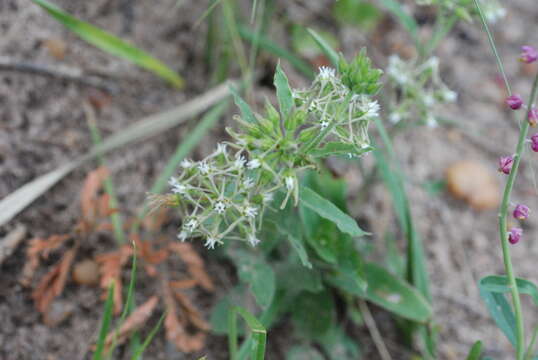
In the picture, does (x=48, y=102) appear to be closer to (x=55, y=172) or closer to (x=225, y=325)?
(x=55, y=172)

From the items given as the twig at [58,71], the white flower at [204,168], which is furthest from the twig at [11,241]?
the white flower at [204,168]

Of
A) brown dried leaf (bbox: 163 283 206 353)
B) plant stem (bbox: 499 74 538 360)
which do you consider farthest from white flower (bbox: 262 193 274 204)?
brown dried leaf (bbox: 163 283 206 353)

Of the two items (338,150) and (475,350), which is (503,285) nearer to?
(475,350)

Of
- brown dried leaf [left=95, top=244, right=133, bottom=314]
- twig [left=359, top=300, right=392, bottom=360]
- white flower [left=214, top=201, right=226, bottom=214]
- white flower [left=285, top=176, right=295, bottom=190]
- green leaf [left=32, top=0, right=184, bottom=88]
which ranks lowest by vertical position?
twig [left=359, top=300, right=392, bottom=360]

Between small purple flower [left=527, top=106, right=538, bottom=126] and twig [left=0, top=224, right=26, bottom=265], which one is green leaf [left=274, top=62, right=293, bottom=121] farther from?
twig [left=0, top=224, right=26, bottom=265]

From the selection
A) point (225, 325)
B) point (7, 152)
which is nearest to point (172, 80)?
point (7, 152)

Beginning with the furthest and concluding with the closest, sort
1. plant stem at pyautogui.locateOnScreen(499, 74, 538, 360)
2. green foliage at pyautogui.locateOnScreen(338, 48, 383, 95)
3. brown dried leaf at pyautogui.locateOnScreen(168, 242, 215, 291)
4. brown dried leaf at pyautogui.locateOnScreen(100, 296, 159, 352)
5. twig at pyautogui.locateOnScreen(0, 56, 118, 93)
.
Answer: twig at pyautogui.locateOnScreen(0, 56, 118, 93) → brown dried leaf at pyautogui.locateOnScreen(168, 242, 215, 291) → brown dried leaf at pyautogui.locateOnScreen(100, 296, 159, 352) → plant stem at pyautogui.locateOnScreen(499, 74, 538, 360) → green foliage at pyautogui.locateOnScreen(338, 48, 383, 95)

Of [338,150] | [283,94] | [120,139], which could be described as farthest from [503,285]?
[120,139]
